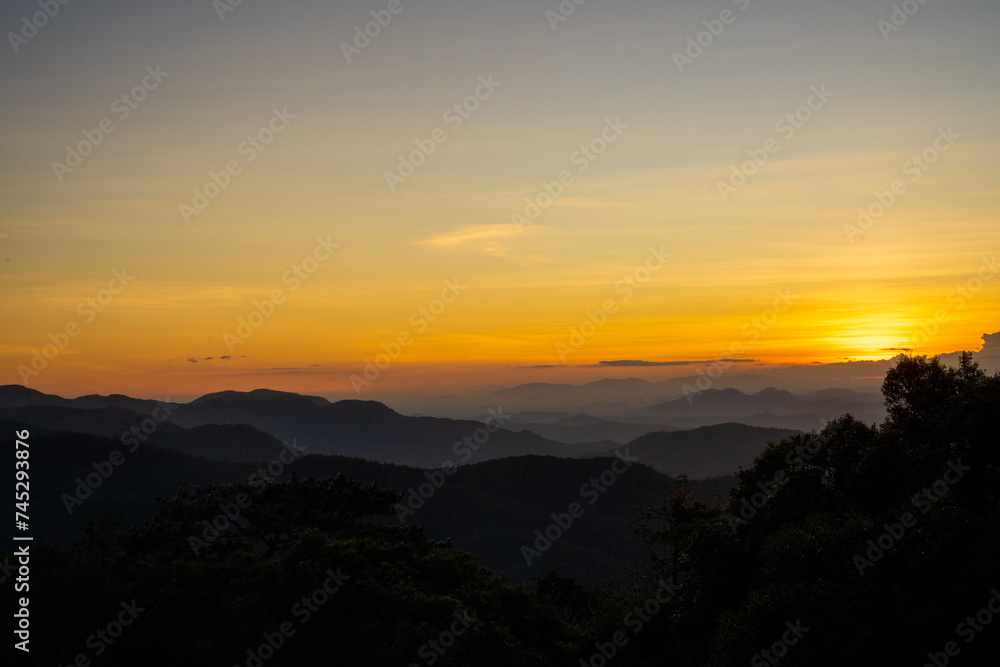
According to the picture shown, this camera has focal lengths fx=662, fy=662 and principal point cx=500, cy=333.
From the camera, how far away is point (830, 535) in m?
20.4

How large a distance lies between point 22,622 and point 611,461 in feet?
445

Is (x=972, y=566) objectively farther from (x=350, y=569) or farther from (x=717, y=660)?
(x=350, y=569)

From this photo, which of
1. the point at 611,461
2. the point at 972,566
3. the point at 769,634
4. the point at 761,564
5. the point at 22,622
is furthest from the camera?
the point at 611,461

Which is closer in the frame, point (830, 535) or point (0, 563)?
point (830, 535)

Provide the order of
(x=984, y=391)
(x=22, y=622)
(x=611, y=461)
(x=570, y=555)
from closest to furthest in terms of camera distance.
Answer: (x=984, y=391) < (x=22, y=622) < (x=570, y=555) < (x=611, y=461)

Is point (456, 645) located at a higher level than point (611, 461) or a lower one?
lower

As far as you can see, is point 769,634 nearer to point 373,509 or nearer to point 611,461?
point 373,509

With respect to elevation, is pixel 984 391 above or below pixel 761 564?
above

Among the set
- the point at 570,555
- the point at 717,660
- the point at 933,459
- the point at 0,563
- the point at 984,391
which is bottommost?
the point at 570,555

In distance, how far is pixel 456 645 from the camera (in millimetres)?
25344

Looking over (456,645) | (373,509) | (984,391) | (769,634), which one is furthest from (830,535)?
Answer: (373,509)

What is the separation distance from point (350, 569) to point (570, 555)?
82.7 metres

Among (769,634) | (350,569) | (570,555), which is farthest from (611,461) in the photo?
(769,634)

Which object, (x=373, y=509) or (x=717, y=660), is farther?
(x=373, y=509)
